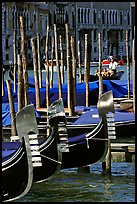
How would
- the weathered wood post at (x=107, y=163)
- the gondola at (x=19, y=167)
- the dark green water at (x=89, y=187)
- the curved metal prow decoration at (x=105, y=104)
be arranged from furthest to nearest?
1. the weathered wood post at (x=107, y=163)
2. the curved metal prow decoration at (x=105, y=104)
3. the dark green water at (x=89, y=187)
4. the gondola at (x=19, y=167)

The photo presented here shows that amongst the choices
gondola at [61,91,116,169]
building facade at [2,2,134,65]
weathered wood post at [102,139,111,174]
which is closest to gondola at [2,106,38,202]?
gondola at [61,91,116,169]

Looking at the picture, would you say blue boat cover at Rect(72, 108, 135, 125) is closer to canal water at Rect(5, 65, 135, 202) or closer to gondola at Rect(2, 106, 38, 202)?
canal water at Rect(5, 65, 135, 202)

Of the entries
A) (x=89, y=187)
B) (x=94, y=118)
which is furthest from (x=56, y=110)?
(x=94, y=118)

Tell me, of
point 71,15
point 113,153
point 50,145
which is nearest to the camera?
point 50,145

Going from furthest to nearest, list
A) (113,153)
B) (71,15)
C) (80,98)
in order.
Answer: (71,15)
(80,98)
(113,153)

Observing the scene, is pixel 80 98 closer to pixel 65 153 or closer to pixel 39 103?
pixel 39 103

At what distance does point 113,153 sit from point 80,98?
174 cm

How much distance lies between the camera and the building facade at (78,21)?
801 inches

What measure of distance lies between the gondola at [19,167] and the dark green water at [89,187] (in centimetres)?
34

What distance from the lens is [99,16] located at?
2541cm

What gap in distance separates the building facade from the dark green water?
50.7 ft

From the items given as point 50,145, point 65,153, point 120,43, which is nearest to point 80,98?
point 65,153

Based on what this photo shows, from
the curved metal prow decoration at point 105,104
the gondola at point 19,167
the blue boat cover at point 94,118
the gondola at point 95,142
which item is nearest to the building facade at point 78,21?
the blue boat cover at point 94,118

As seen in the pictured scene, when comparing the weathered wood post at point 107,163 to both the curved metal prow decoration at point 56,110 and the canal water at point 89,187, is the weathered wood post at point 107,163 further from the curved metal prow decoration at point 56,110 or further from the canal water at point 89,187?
the curved metal prow decoration at point 56,110
